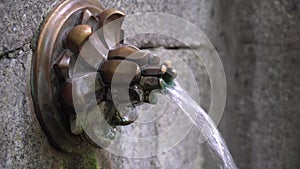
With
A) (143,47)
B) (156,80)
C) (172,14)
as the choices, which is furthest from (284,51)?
(156,80)

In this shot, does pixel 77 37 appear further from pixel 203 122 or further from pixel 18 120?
pixel 203 122

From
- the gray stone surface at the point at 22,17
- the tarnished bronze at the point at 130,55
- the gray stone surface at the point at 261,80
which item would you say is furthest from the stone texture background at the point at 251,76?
the tarnished bronze at the point at 130,55

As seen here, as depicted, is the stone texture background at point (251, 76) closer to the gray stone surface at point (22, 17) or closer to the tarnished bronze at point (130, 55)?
the gray stone surface at point (22, 17)

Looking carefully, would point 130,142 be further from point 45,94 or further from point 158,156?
point 45,94

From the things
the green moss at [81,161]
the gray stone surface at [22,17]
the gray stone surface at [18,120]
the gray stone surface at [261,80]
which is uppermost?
the gray stone surface at [22,17]

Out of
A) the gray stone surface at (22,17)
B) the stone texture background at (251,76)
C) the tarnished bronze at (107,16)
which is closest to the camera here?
the gray stone surface at (22,17)

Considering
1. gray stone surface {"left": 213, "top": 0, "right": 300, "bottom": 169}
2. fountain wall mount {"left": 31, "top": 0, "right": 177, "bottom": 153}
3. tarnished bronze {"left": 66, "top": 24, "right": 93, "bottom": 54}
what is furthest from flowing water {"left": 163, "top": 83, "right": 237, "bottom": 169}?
gray stone surface {"left": 213, "top": 0, "right": 300, "bottom": 169}

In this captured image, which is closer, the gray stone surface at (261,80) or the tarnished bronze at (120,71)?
the tarnished bronze at (120,71)
